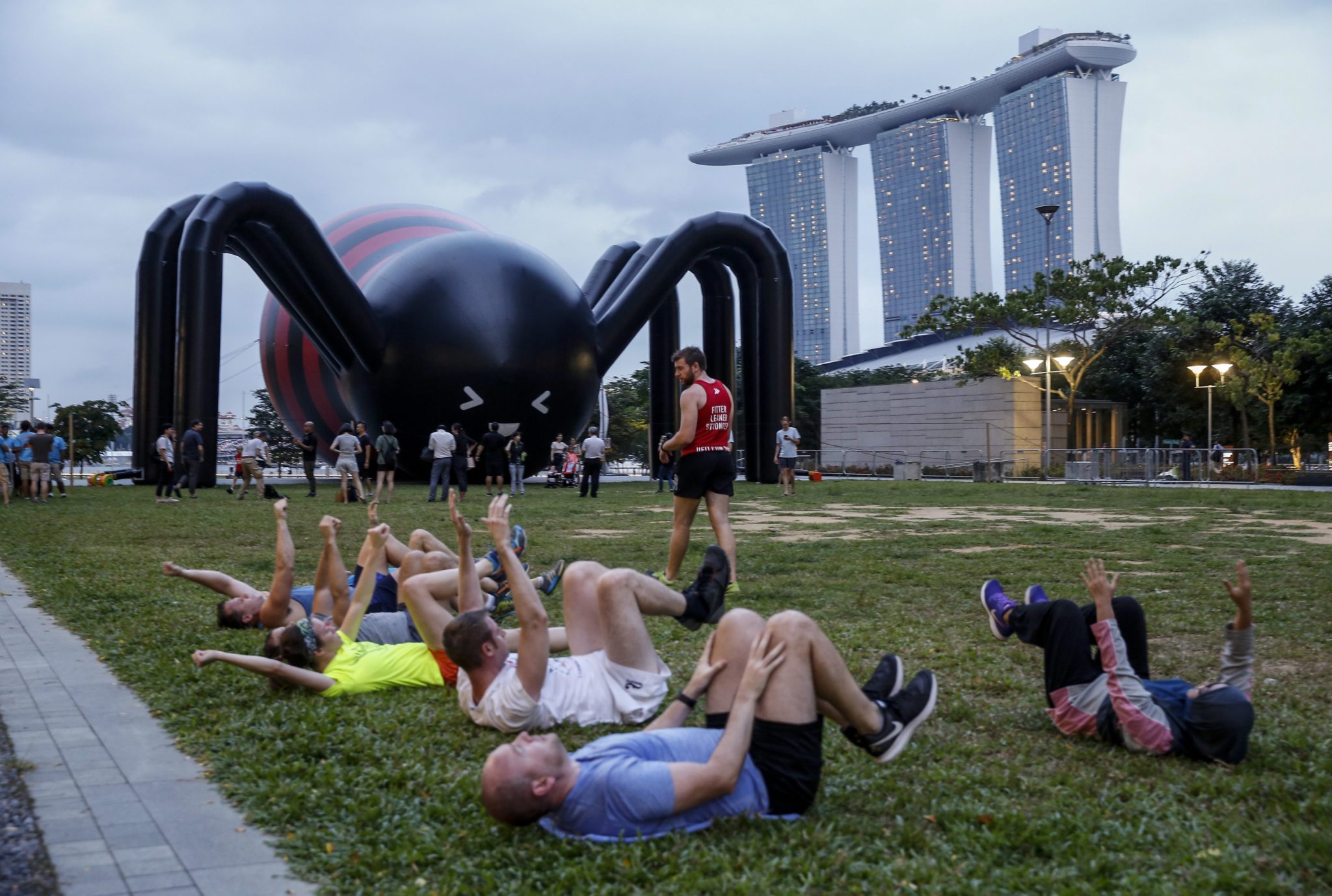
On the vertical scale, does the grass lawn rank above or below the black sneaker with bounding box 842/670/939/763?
below

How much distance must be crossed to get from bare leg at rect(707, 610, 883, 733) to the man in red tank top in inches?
167

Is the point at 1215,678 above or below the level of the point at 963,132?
below

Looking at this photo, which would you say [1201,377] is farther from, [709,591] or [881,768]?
[881,768]

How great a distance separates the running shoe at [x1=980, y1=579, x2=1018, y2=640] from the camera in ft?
14.2

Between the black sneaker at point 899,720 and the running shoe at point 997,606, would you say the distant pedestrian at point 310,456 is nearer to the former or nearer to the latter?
the running shoe at point 997,606

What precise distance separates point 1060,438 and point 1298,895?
4123cm

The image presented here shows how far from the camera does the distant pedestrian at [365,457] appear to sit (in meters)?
22.4

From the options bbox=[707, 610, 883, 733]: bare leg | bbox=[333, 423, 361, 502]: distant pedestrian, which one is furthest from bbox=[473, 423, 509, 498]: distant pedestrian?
bbox=[707, 610, 883, 733]: bare leg

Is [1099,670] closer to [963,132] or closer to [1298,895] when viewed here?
[1298,895]

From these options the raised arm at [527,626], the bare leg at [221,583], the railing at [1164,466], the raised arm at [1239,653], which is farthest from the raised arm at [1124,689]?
the railing at [1164,466]

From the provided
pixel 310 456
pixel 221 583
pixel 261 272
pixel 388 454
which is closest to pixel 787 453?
pixel 388 454

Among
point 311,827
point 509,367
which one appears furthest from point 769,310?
point 311,827

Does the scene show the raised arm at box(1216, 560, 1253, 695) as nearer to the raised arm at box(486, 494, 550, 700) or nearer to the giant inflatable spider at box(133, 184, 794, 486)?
the raised arm at box(486, 494, 550, 700)

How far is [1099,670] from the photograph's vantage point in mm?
4121
